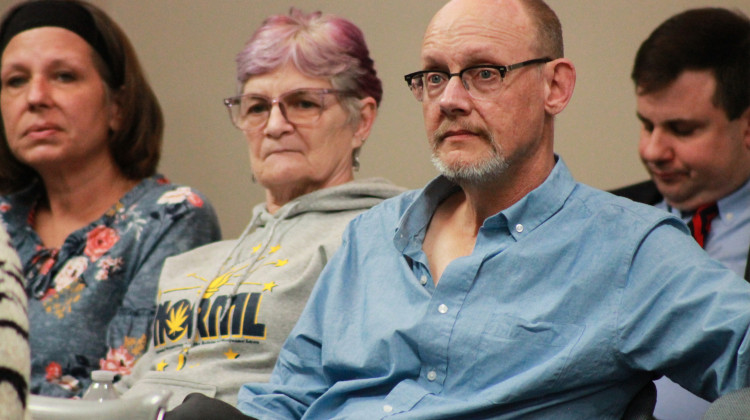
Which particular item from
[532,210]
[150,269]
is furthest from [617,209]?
[150,269]

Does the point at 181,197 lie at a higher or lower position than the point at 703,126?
lower

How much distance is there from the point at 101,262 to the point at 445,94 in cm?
135

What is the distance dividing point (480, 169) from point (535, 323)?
12.3 inches

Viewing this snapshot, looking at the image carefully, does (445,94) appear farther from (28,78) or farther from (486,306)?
(28,78)

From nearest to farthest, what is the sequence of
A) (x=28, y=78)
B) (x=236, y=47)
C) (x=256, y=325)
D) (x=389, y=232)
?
(x=389, y=232)
(x=256, y=325)
(x=28, y=78)
(x=236, y=47)

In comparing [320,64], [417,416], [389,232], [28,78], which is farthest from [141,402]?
[28,78]

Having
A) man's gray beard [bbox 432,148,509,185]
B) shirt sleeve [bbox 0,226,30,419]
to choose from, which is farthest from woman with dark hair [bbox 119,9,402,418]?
shirt sleeve [bbox 0,226,30,419]

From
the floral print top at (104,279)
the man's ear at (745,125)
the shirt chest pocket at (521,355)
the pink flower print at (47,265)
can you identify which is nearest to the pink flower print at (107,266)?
the floral print top at (104,279)

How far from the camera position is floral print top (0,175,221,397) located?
8.10ft

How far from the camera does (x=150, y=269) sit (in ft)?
8.28

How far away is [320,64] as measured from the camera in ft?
7.69

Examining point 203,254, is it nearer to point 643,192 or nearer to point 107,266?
point 107,266

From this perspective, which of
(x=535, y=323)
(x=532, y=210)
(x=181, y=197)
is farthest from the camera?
(x=181, y=197)

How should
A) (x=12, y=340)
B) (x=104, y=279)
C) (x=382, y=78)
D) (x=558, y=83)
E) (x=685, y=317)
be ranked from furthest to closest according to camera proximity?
(x=382, y=78) → (x=104, y=279) → (x=558, y=83) → (x=685, y=317) → (x=12, y=340)
